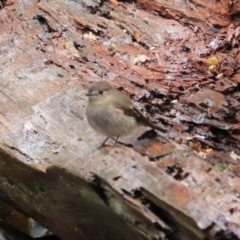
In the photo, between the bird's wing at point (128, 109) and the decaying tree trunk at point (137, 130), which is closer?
the decaying tree trunk at point (137, 130)

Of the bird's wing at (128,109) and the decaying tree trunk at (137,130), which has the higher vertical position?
the bird's wing at (128,109)

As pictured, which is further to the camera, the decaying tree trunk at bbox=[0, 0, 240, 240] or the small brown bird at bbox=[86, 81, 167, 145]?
the small brown bird at bbox=[86, 81, 167, 145]

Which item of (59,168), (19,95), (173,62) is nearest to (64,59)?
(19,95)

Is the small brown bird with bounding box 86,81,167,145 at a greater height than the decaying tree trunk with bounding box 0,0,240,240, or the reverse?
the small brown bird with bounding box 86,81,167,145

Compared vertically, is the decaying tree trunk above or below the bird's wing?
below

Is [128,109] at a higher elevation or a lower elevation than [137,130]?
higher
